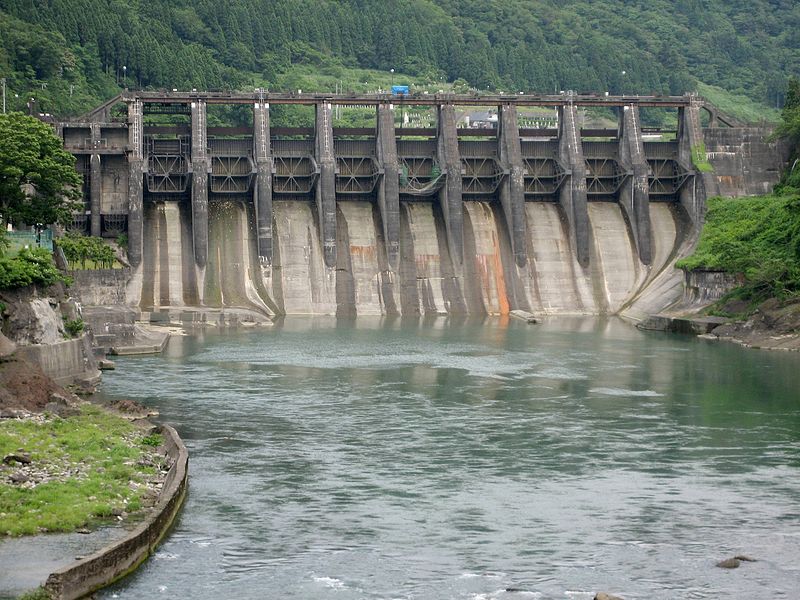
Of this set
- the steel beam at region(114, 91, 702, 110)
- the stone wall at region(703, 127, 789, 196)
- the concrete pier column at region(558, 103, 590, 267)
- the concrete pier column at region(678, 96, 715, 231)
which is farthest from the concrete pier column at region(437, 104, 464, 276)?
the stone wall at region(703, 127, 789, 196)

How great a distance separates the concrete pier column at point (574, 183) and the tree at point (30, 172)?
39518mm

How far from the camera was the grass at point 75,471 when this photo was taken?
37.3 meters

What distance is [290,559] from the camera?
37.5 meters

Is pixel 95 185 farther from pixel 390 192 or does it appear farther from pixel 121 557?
pixel 121 557

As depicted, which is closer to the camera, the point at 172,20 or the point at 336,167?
the point at 336,167

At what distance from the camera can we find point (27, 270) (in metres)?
61.0

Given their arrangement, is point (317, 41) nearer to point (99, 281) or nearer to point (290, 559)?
point (99, 281)

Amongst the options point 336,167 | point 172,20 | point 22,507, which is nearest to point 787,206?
point 336,167

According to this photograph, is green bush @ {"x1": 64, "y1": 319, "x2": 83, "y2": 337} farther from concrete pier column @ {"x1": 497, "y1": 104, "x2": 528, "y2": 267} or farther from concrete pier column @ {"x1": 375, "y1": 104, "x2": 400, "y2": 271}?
concrete pier column @ {"x1": 497, "y1": 104, "x2": 528, "y2": 267}

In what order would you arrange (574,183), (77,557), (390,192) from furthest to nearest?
(574,183) → (390,192) → (77,557)

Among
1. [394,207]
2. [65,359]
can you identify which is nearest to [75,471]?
[65,359]

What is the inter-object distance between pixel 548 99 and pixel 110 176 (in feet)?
111

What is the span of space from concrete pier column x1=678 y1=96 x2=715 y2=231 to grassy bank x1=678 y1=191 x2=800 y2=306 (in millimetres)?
3859

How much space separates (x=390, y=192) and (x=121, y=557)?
75.7 meters
